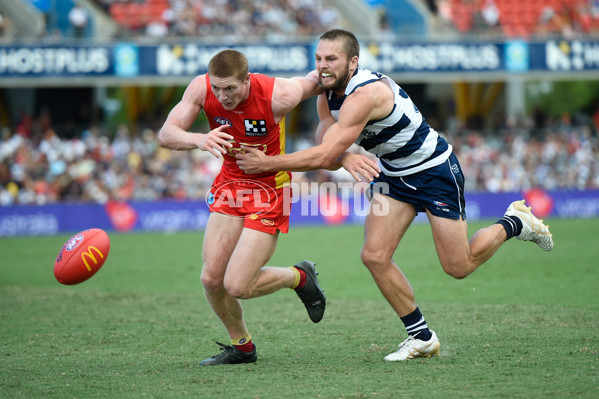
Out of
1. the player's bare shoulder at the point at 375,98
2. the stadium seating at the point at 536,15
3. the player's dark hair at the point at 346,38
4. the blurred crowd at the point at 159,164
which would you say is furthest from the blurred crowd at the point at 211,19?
the player's bare shoulder at the point at 375,98

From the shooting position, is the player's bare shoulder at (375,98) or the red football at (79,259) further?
the red football at (79,259)

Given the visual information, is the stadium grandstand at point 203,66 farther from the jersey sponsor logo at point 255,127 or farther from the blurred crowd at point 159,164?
the jersey sponsor logo at point 255,127

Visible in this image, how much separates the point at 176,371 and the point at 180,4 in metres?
19.3

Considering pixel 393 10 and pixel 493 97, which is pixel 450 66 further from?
pixel 493 97

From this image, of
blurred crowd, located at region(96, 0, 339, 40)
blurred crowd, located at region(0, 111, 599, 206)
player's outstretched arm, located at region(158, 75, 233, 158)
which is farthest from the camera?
blurred crowd, located at region(96, 0, 339, 40)

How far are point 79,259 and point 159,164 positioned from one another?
15.8 metres

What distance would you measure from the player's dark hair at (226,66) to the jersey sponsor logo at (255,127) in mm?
452

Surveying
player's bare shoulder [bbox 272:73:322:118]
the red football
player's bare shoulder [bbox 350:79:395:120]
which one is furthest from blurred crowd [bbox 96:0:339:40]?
player's bare shoulder [bbox 350:79:395:120]

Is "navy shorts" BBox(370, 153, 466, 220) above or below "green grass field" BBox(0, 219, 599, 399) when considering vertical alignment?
above

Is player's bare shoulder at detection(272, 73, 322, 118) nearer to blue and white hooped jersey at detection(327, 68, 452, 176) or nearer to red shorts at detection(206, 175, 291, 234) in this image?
blue and white hooped jersey at detection(327, 68, 452, 176)

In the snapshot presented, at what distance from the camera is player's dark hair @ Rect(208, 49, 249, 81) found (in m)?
5.88

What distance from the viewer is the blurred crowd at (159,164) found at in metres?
21.1

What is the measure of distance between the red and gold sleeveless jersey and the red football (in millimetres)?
1310

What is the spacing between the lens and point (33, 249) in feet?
54.9
